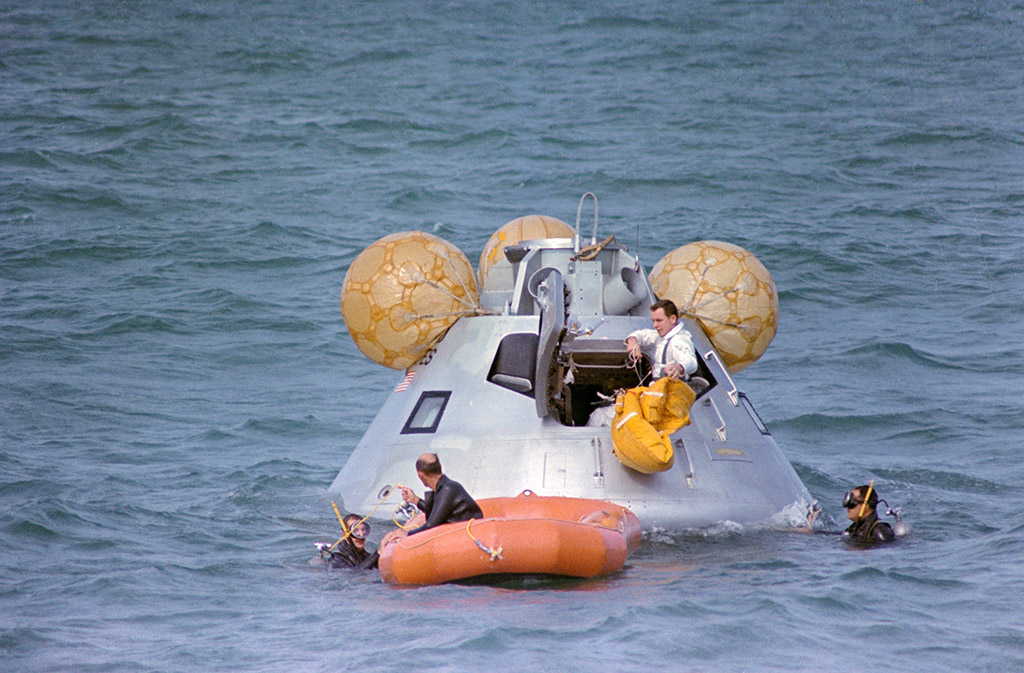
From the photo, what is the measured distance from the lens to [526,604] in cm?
629

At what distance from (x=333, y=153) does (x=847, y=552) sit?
16.9 m

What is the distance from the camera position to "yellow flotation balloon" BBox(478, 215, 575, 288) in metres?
10.7

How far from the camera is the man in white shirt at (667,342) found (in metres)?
7.77

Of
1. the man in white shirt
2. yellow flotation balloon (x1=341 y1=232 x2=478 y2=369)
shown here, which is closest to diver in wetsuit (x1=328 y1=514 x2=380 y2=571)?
yellow flotation balloon (x1=341 y1=232 x2=478 y2=369)

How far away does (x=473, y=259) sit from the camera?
57.4 feet

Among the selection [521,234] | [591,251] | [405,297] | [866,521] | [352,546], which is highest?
[591,251]

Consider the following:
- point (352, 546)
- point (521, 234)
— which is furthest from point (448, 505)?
point (521, 234)

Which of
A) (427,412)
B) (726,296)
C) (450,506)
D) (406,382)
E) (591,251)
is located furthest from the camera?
(726,296)

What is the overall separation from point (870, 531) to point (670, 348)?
184 cm

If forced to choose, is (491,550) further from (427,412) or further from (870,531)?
(870,531)

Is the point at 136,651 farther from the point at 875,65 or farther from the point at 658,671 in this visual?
the point at 875,65

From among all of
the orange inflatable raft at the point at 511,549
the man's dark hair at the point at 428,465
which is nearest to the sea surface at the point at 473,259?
the orange inflatable raft at the point at 511,549

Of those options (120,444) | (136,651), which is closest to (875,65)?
(120,444)

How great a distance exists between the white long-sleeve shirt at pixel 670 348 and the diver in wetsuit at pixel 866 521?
1.52 meters
